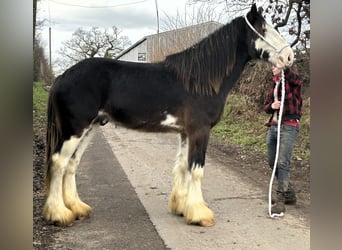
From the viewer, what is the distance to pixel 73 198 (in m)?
1.94

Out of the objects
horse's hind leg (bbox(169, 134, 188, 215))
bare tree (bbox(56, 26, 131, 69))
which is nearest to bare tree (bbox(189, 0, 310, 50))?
bare tree (bbox(56, 26, 131, 69))

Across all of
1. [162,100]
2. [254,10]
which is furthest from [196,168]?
[254,10]

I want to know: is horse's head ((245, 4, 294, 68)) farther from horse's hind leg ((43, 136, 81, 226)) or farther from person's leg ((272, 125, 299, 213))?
horse's hind leg ((43, 136, 81, 226))

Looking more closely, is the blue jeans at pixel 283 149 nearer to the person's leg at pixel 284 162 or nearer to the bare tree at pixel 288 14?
the person's leg at pixel 284 162

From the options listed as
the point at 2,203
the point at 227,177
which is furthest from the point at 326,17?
the point at 227,177

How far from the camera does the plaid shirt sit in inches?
71.5

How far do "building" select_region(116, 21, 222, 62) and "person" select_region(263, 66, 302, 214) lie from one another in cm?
44

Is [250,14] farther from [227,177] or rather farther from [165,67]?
[227,177]

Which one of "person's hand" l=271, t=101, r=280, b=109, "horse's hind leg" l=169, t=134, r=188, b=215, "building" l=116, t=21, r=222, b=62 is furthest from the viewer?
"horse's hind leg" l=169, t=134, r=188, b=215

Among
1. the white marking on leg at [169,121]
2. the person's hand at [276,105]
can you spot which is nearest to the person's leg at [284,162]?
the person's hand at [276,105]

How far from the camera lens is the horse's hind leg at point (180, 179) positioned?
6.97 feet

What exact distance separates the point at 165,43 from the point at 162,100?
38 cm

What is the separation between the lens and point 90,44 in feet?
4.93

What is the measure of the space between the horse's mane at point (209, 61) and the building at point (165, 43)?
0.21 feet
